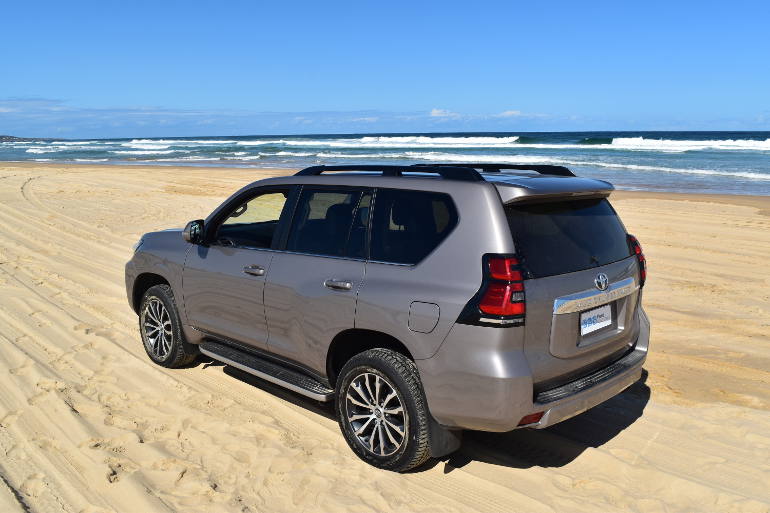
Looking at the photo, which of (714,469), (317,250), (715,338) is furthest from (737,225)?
(317,250)

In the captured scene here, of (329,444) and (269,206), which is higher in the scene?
(269,206)

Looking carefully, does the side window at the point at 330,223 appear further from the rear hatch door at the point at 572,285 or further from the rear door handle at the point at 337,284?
the rear hatch door at the point at 572,285

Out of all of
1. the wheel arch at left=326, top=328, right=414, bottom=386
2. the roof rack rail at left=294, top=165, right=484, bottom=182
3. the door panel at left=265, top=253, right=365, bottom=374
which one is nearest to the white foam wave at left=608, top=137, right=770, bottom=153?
the roof rack rail at left=294, top=165, right=484, bottom=182

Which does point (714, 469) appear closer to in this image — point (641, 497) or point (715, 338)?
point (641, 497)

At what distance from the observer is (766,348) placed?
606 cm

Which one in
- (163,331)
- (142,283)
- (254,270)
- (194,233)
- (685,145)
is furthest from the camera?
(685,145)

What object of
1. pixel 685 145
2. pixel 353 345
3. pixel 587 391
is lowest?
pixel 685 145

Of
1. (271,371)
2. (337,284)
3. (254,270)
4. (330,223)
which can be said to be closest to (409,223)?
(337,284)

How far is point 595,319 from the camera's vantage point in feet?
12.3

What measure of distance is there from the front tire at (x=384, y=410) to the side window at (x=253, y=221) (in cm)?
135

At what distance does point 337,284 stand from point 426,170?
2.82 ft

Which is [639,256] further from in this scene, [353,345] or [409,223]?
[353,345]

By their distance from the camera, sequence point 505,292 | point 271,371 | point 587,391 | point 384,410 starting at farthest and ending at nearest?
1. point 271,371
2. point 384,410
3. point 587,391
4. point 505,292

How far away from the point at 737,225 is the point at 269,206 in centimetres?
1125
